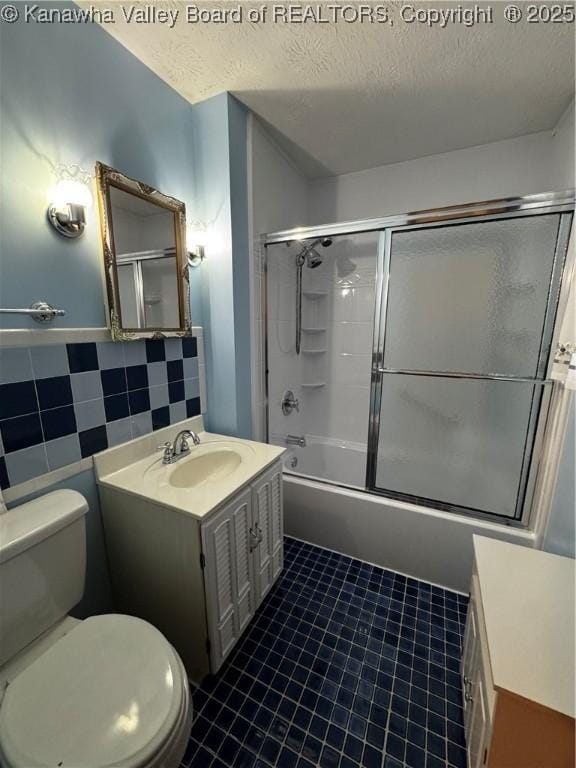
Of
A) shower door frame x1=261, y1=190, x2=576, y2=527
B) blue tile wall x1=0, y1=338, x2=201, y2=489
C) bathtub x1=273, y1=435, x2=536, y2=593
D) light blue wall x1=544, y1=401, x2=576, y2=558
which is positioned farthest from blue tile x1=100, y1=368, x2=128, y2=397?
light blue wall x1=544, y1=401, x2=576, y2=558

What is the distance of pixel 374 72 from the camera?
1340 mm

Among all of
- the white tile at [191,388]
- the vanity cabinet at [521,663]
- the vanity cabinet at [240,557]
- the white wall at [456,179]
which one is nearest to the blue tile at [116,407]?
the white tile at [191,388]

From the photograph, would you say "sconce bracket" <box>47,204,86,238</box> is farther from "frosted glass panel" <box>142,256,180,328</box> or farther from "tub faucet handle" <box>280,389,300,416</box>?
"tub faucet handle" <box>280,389,300,416</box>

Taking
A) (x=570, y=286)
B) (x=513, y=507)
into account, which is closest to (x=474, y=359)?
(x=570, y=286)

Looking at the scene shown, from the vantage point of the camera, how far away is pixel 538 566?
39.1 inches

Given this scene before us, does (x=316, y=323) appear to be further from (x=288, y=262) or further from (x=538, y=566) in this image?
(x=538, y=566)

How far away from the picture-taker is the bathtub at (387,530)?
1.62 metres

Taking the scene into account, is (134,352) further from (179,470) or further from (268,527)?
(268,527)

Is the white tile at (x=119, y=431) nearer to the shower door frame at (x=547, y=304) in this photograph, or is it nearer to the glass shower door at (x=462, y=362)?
the shower door frame at (x=547, y=304)

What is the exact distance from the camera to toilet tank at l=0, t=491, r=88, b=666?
86 cm

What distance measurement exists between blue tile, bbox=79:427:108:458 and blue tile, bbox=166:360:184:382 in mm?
407

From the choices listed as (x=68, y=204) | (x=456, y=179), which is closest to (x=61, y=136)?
(x=68, y=204)

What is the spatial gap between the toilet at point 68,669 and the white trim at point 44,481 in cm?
4

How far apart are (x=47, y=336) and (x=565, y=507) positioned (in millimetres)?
2006
